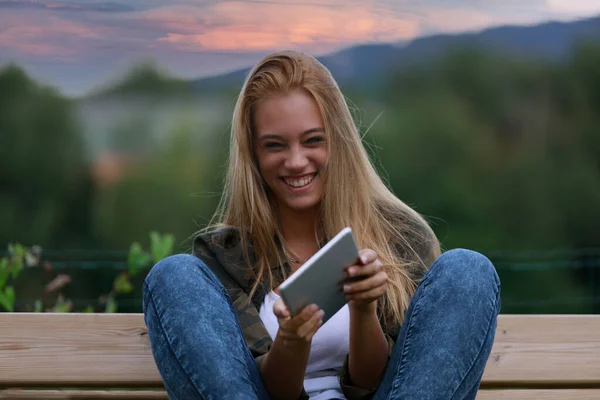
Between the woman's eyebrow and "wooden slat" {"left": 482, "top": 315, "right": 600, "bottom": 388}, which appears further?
"wooden slat" {"left": 482, "top": 315, "right": 600, "bottom": 388}

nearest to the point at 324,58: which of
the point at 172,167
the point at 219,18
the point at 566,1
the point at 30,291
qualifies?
the point at 219,18

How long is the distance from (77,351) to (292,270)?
54 cm

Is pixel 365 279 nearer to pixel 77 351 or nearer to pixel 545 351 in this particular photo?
pixel 545 351

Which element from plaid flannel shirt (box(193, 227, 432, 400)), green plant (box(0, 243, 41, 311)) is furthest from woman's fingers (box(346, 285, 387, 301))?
green plant (box(0, 243, 41, 311))

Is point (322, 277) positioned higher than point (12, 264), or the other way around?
point (322, 277)

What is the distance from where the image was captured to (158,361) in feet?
5.13

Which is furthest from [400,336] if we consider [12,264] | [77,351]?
[12,264]

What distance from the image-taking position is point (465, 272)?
5.14 ft

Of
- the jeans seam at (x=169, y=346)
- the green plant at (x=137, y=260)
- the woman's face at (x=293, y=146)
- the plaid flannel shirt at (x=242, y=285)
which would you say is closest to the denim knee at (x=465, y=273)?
the plaid flannel shirt at (x=242, y=285)

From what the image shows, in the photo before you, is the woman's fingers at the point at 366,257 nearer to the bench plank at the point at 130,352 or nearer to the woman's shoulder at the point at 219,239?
the woman's shoulder at the point at 219,239

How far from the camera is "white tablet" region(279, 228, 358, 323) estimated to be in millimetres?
1358

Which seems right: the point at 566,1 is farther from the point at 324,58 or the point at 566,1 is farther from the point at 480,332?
the point at 480,332

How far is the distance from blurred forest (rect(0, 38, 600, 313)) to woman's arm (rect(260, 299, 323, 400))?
131 centimetres

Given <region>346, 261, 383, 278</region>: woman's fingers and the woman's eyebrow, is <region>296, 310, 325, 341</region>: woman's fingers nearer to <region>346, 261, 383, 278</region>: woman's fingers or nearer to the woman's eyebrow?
<region>346, 261, 383, 278</region>: woman's fingers
